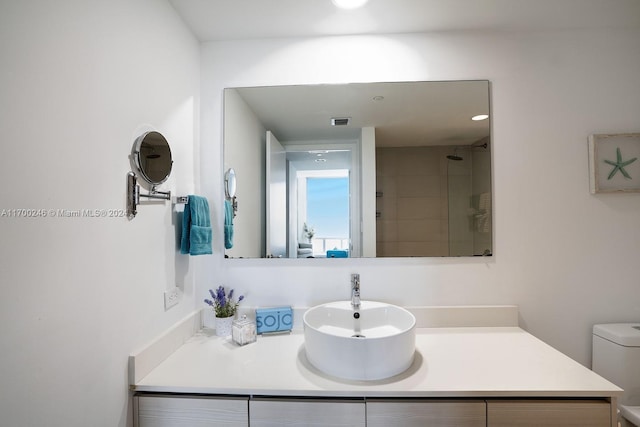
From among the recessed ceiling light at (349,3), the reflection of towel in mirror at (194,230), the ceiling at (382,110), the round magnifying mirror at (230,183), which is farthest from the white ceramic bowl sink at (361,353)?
the recessed ceiling light at (349,3)

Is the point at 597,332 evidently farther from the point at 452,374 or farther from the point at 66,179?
the point at 66,179

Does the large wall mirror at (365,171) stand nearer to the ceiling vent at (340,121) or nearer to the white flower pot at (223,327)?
the ceiling vent at (340,121)

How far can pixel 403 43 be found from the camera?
61.4 inches

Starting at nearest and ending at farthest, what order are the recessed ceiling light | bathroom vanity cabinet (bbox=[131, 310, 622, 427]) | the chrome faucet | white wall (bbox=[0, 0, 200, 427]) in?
1. white wall (bbox=[0, 0, 200, 427])
2. bathroom vanity cabinet (bbox=[131, 310, 622, 427])
3. the recessed ceiling light
4. the chrome faucet

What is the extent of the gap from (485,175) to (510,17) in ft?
2.56

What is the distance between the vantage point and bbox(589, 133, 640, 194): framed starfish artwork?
1.51 meters

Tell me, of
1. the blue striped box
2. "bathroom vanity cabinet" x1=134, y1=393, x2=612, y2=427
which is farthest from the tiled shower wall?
"bathroom vanity cabinet" x1=134, y1=393, x2=612, y2=427

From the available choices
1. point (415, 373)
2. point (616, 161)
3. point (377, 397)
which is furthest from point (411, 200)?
point (616, 161)

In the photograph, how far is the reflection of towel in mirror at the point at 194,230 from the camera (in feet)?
4.42

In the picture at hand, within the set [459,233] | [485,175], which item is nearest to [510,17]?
[485,175]

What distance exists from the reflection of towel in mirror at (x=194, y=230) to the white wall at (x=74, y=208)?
120 millimetres

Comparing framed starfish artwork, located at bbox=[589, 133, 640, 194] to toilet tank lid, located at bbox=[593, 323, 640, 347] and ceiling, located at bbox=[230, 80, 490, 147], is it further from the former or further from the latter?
toilet tank lid, located at bbox=[593, 323, 640, 347]

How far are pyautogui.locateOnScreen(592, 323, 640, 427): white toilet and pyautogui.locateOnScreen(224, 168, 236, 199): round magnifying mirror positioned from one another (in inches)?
79.2

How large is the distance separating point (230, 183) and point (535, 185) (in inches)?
63.8
